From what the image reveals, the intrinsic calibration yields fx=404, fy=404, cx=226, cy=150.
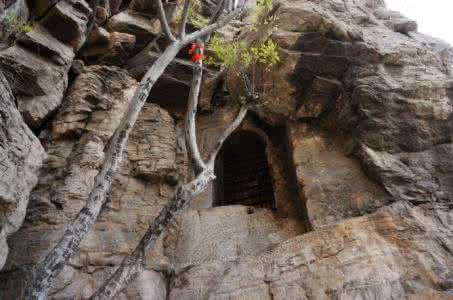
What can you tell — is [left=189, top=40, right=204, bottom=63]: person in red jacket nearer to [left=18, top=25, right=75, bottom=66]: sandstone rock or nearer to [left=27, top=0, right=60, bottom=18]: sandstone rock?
[left=18, top=25, right=75, bottom=66]: sandstone rock

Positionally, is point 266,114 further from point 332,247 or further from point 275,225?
point 332,247

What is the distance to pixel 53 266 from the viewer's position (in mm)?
4633

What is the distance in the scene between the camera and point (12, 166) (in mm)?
6191

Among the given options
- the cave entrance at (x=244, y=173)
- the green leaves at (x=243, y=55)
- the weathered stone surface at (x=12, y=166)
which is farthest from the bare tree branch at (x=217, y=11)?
the weathered stone surface at (x=12, y=166)

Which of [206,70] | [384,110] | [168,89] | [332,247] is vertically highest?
[206,70]

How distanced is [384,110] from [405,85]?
855 mm

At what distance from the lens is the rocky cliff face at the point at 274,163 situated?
23.1 feet

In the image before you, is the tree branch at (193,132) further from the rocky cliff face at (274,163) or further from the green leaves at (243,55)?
the rocky cliff face at (274,163)

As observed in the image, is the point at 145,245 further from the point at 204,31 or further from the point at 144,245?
the point at 204,31

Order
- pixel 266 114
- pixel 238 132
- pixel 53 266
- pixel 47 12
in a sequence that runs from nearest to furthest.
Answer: pixel 53 266
pixel 47 12
pixel 266 114
pixel 238 132

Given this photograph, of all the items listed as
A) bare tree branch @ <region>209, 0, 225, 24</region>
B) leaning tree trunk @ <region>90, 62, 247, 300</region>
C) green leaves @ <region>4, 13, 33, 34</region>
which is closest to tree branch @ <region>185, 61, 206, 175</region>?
leaning tree trunk @ <region>90, 62, 247, 300</region>

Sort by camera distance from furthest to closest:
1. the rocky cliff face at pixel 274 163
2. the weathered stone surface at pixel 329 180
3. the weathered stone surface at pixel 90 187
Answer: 1. the weathered stone surface at pixel 329 180
2. the weathered stone surface at pixel 90 187
3. the rocky cliff face at pixel 274 163

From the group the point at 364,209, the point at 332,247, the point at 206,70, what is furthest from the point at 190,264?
the point at 206,70

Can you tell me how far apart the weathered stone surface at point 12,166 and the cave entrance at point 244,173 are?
512 cm
